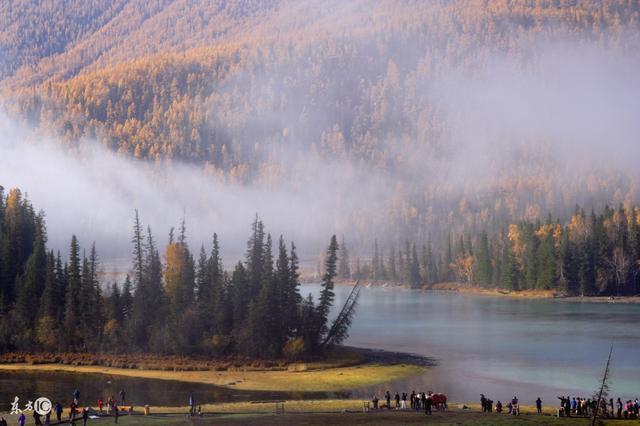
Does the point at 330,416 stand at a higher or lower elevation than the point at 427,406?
lower

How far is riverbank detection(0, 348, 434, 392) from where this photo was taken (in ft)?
377

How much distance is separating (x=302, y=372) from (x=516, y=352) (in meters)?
37.5

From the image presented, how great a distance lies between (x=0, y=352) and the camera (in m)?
143

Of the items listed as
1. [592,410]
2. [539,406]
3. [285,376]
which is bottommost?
[592,410]

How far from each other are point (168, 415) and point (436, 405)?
91.2ft

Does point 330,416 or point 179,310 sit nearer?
point 330,416

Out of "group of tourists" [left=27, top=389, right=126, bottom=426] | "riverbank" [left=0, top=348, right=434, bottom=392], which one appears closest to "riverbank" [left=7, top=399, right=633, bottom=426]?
"group of tourists" [left=27, top=389, right=126, bottom=426]

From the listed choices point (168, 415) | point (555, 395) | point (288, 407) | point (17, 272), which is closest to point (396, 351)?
point (555, 395)

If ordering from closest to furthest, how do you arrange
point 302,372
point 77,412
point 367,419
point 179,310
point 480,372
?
point 367,419 < point 77,412 < point 480,372 < point 302,372 < point 179,310

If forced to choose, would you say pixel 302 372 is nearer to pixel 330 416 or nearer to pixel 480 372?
pixel 480 372

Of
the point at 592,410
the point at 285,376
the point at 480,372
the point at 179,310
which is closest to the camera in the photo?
the point at 592,410

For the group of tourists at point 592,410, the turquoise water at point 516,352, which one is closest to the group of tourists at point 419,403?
the turquoise water at point 516,352

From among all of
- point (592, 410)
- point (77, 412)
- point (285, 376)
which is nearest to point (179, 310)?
point (285, 376)

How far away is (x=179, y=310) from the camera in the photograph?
142 metres
